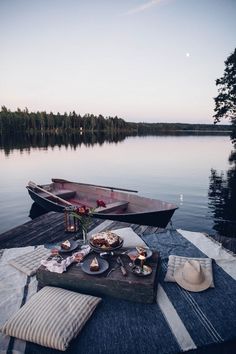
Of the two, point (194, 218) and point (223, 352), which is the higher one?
point (223, 352)

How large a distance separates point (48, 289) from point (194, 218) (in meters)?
11.9

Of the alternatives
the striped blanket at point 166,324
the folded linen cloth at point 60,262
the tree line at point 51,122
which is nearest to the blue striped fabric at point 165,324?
the striped blanket at point 166,324

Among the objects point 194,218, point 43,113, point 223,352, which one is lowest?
point 194,218

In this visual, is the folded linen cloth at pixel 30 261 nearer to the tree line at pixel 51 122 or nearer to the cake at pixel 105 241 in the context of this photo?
the cake at pixel 105 241

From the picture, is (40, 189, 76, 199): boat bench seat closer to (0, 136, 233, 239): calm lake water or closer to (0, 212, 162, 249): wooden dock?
(0, 136, 233, 239): calm lake water

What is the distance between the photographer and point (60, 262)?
12.9 ft

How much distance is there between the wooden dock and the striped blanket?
7.56ft

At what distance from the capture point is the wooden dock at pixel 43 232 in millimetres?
6316

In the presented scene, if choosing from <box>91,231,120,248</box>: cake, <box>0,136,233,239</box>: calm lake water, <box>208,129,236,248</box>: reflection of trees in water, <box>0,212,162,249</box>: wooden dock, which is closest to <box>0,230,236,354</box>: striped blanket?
<box>91,231,120,248</box>: cake

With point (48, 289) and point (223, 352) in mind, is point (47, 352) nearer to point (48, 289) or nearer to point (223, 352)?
point (48, 289)

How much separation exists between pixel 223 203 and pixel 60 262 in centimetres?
1551

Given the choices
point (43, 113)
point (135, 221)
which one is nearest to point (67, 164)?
point (135, 221)

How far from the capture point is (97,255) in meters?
4.30

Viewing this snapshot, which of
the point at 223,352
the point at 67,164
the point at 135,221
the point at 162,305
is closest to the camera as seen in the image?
the point at 223,352
